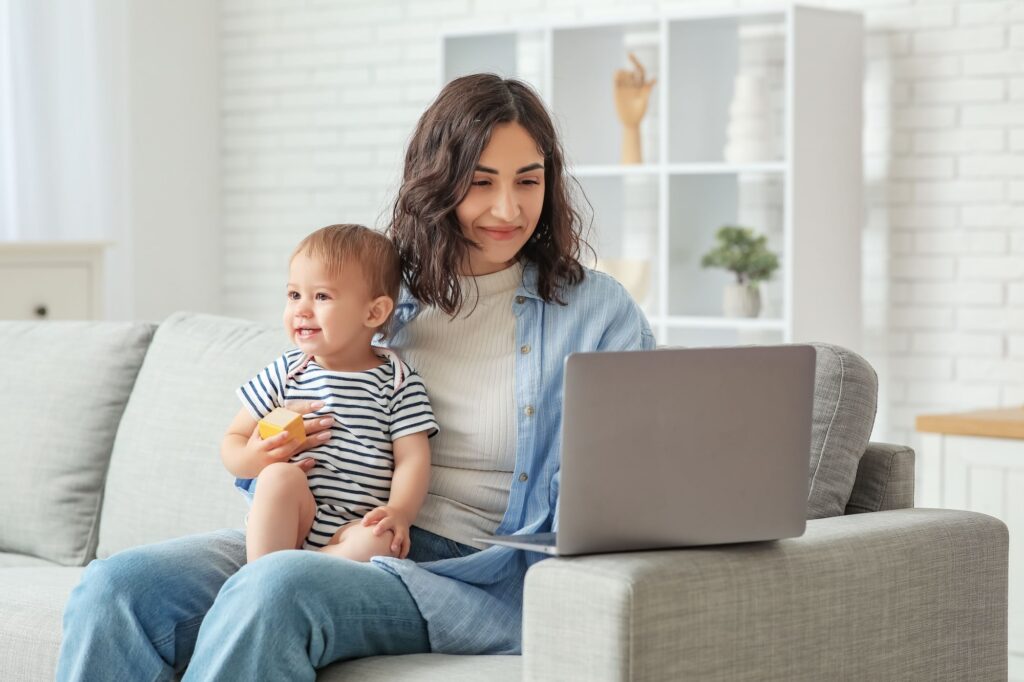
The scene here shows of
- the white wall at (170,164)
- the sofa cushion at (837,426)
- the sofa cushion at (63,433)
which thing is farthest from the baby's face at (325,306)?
the white wall at (170,164)

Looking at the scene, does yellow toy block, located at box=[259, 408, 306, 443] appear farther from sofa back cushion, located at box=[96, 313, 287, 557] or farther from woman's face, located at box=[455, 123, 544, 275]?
sofa back cushion, located at box=[96, 313, 287, 557]

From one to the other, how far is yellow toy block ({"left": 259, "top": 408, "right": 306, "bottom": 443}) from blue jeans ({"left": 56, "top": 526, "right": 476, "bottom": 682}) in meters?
0.18

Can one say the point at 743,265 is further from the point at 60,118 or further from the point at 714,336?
the point at 60,118

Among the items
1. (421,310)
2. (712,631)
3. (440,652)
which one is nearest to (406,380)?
(421,310)

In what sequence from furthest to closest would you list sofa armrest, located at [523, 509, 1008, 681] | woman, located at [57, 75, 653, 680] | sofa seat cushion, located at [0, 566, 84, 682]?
sofa seat cushion, located at [0, 566, 84, 682] → woman, located at [57, 75, 653, 680] → sofa armrest, located at [523, 509, 1008, 681]

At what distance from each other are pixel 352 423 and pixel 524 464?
24cm

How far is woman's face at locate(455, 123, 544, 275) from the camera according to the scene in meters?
1.98

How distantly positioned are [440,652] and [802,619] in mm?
487

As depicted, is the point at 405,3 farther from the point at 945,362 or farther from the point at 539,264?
the point at 539,264

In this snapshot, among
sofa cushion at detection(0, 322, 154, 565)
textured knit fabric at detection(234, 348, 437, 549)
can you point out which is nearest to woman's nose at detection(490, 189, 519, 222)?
textured knit fabric at detection(234, 348, 437, 549)

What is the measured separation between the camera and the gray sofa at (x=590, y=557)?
1511 millimetres

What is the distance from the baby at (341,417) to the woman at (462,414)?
7 centimetres

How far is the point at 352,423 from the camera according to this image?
6.38 feet

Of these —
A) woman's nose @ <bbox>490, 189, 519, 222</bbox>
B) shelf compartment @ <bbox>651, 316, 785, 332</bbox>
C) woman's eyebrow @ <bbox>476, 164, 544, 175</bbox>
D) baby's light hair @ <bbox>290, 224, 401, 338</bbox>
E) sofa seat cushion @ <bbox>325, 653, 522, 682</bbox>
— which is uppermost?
woman's eyebrow @ <bbox>476, 164, 544, 175</bbox>
